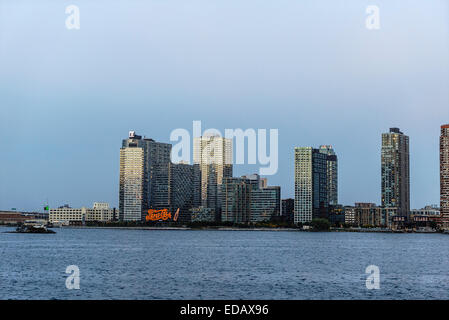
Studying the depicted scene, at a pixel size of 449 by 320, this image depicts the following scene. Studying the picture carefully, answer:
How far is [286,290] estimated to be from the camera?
4622cm

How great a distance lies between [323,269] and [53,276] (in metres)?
30.1

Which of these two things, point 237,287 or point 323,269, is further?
point 323,269

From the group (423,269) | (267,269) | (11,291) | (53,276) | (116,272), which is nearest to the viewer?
(11,291)

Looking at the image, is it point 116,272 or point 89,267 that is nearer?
point 116,272
